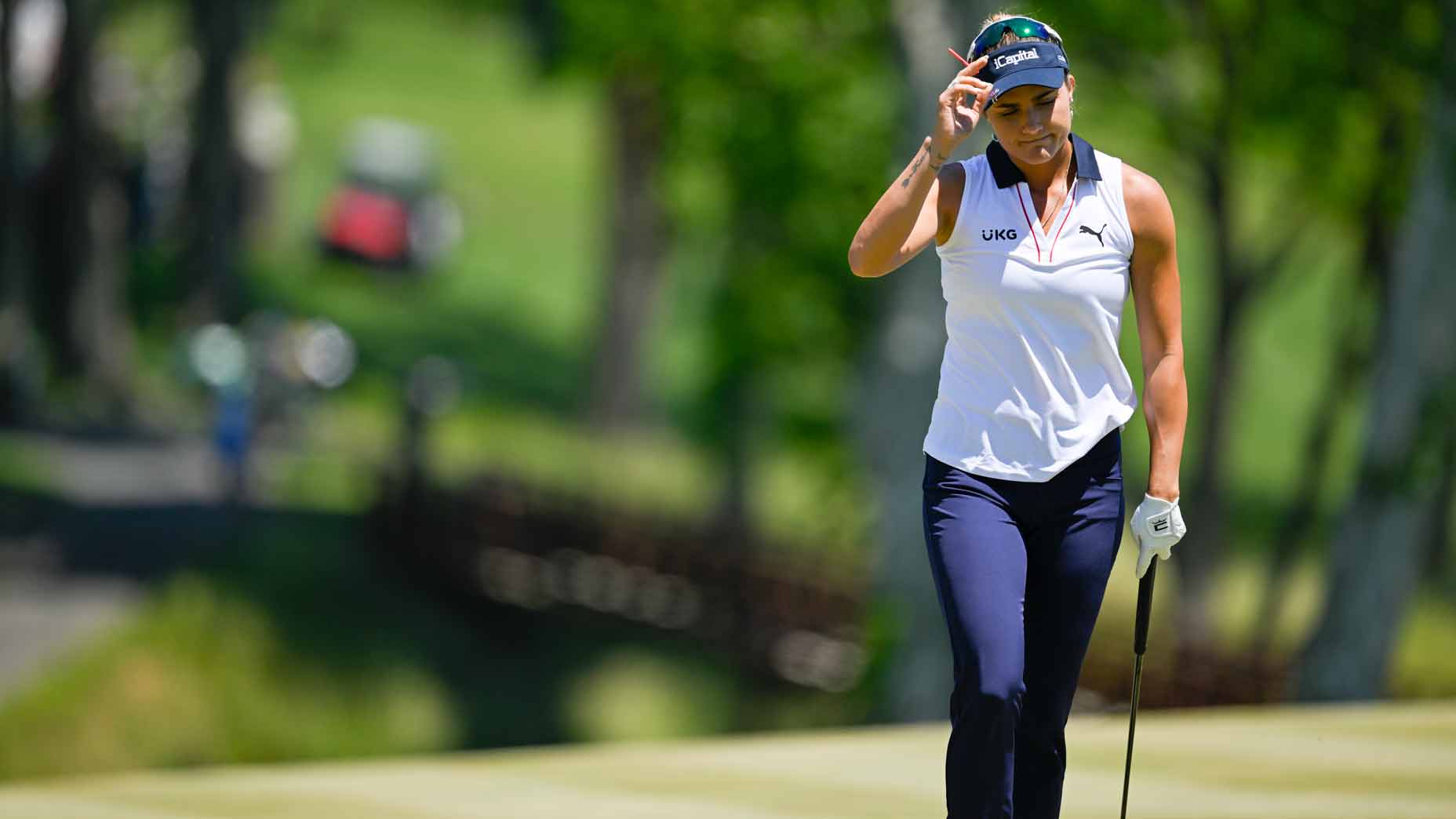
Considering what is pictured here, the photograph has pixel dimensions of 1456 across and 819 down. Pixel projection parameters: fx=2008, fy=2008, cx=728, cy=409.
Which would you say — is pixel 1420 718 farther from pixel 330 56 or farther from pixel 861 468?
pixel 330 56

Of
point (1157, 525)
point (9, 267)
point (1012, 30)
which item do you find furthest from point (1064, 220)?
point (9, 267)

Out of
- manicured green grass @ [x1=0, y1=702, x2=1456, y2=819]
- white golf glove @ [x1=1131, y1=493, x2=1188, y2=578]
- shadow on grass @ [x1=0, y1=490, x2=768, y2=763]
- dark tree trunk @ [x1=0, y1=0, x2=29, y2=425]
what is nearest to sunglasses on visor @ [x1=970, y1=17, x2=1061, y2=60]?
white golf glove @ [x1=1131, y1=493, x2=1188, y2=578]

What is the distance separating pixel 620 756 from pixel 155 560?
14.4 m

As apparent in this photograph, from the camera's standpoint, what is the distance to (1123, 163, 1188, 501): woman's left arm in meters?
4.42

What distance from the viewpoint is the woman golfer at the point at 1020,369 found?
167 inches

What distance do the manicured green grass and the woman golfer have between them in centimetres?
210

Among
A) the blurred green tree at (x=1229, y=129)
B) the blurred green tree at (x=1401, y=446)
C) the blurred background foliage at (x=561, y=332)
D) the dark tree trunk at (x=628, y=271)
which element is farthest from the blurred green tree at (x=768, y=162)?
the blurred green tree at (x=1401, y=446)

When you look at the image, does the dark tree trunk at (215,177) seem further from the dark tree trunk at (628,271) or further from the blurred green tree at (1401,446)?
the blurred green tree at (1401,446)

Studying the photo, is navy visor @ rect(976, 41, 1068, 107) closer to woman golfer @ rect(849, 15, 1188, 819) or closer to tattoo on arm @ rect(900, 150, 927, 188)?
woman golfer @ rect(849, 15, 1188, 819)

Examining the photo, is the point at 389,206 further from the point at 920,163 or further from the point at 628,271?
the point at 920,163

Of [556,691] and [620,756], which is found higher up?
[620,756]

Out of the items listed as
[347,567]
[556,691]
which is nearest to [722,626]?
[556,691]

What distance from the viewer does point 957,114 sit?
424cm

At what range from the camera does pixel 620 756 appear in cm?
755
